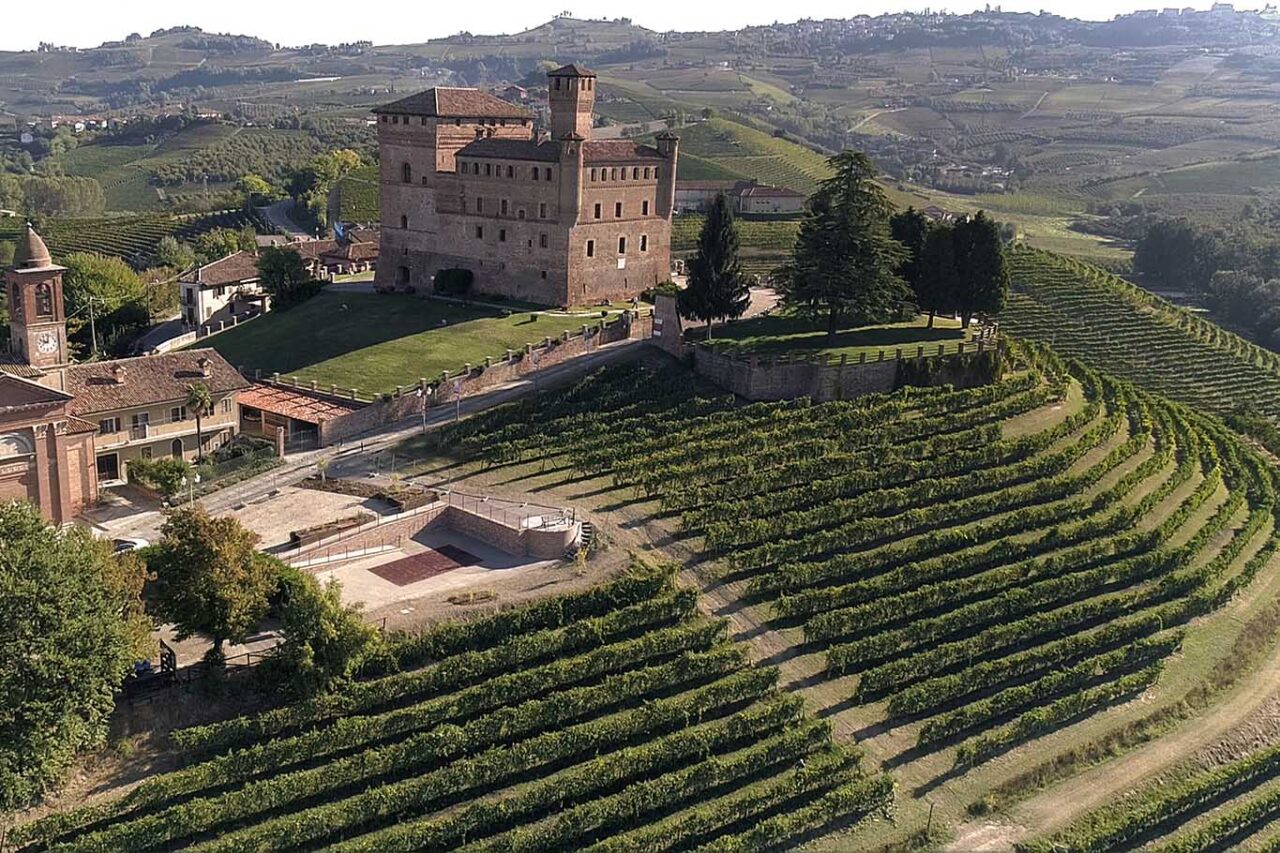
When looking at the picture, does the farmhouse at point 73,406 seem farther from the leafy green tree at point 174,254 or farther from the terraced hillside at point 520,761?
the leafy green tree at point 174,254

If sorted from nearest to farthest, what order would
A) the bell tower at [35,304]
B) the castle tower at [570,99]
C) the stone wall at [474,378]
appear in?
the bell tower at [35,304]
the stone wall at [474,378]
the castle tower at [570,99]

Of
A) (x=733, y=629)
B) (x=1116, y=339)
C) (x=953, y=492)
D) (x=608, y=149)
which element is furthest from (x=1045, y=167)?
(x=733, y=629)

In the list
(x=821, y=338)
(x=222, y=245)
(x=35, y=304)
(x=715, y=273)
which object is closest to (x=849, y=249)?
(x=821, y=338)

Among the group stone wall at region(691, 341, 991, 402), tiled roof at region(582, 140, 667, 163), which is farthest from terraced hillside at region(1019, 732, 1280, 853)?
tiled roof at region(582, 140, 667, 163)

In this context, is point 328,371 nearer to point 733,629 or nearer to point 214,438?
point 214,438

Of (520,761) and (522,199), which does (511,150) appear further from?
(520,761)

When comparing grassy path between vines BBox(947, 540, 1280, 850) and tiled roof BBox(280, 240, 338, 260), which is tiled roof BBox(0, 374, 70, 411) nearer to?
grassy path between vines BBox(947, 540, 1280, 850)

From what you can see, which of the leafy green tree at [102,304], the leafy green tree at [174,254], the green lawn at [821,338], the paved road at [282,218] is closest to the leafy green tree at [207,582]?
the green lawn at [821,338]
